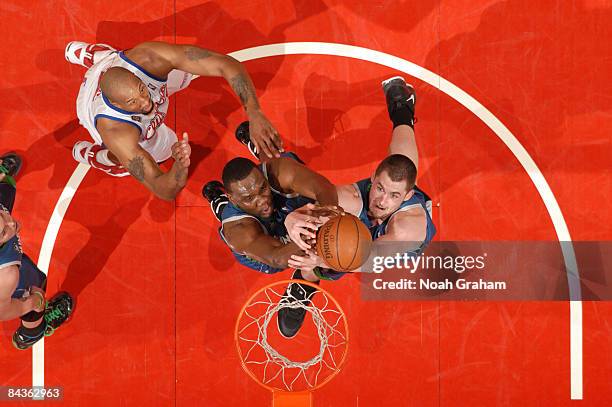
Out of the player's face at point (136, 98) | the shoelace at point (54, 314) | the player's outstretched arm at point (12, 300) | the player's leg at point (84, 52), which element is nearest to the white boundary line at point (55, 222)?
the shoelace at point (54, 314)

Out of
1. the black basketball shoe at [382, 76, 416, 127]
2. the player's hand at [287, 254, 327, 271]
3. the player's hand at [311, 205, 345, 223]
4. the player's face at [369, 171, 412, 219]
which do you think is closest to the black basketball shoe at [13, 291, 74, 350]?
the player's hand at [287, 254, 327, 271]

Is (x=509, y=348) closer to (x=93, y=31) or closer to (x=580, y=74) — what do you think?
(x=580, y=74)

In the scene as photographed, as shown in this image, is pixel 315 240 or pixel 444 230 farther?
pixel 444 230

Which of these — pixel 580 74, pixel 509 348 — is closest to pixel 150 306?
pixel 509 348

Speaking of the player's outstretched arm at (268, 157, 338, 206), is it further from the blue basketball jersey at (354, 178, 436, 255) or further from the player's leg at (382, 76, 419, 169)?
the player's leg at (382, 76, 419, 169)

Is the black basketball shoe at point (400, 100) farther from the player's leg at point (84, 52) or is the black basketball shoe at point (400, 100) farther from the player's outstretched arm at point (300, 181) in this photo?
the player's leg at point (84, 52)

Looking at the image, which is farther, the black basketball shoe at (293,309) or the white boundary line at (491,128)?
the white boundary line at (491,128)

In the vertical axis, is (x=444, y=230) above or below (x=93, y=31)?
below
